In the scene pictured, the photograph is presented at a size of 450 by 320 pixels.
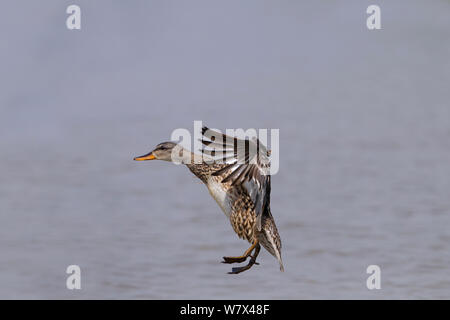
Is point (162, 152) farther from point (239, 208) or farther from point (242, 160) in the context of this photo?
point (242, 160)

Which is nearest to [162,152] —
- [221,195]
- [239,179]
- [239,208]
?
[221,195]

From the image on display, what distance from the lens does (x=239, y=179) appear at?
14.9ft

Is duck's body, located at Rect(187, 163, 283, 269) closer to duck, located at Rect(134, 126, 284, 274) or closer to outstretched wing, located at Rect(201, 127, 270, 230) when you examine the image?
duck, located at Rect(134, 126, 284, 274)

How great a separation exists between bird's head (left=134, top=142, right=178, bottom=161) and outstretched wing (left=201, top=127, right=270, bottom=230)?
1.71 feet

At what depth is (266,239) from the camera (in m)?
5.11

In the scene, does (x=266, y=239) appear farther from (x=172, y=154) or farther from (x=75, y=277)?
(x=75, y=277)

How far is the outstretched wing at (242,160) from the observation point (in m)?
4.36

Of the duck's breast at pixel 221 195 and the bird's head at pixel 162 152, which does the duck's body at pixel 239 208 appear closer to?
the duck's breast at pixel 221 195

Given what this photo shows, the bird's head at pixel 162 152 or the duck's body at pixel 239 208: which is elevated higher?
the bird's head at pixel 162 152

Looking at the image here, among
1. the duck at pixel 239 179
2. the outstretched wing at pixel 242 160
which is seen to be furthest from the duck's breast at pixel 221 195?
the outstretched wing at pixel 242 160

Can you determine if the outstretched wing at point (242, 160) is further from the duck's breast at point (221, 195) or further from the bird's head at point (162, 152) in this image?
the bird's head at point (162, 152)

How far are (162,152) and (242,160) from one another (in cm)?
75

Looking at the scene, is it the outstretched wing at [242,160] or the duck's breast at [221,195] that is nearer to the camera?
the outstretched wing at [242,160]

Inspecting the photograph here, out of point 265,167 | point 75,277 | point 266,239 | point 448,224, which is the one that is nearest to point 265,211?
point 266,239
